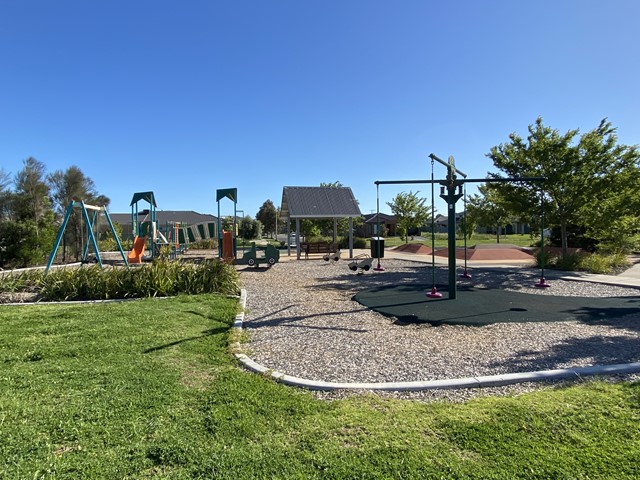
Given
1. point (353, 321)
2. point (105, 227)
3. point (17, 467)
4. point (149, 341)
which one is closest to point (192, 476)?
point (17, 467)

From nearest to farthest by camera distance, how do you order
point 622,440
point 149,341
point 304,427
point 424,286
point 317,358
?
point 622,440, point 304,427, point 317,358, point 149,341, point 424,286

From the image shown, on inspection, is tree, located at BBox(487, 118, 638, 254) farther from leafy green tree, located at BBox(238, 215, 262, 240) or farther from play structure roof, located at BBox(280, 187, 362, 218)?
leafy green tree, located at BBox(238, 215, 262, 240)

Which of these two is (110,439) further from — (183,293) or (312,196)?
(312,196)

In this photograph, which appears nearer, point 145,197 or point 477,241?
point 145,197

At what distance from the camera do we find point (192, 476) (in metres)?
2.46

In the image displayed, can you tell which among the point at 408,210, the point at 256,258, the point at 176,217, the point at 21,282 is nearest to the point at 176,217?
the point at 176,217

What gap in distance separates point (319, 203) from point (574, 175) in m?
13.7

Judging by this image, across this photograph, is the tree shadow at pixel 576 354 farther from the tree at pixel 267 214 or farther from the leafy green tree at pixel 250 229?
the tree at pixel 267 214

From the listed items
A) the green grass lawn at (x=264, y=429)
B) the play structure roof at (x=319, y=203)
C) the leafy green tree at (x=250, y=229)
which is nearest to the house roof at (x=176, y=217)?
the leafy green tree at (x=250, y=229)

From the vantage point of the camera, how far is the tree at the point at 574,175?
48.6 ft

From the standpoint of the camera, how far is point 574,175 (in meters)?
14.8

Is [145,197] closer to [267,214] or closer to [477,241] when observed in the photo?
[477,241]

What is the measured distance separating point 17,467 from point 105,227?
126 ft

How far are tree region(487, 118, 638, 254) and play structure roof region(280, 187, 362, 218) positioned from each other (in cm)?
982
